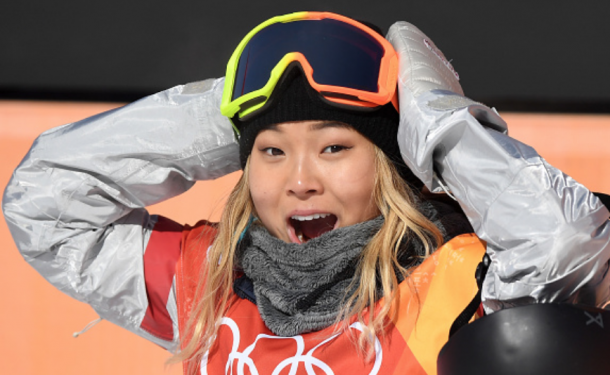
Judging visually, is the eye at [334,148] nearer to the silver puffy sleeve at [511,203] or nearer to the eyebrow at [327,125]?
the eyebrow at [327,125]

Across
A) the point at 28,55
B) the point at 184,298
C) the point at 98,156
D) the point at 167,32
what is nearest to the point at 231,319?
the point at 184,298

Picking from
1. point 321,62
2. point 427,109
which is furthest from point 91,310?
point 427,109

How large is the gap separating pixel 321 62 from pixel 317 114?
0.10 m

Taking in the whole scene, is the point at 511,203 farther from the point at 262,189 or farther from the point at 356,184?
the point at 262,189

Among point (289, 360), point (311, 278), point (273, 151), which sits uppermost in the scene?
point (273, 151)

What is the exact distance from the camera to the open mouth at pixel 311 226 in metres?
1.47

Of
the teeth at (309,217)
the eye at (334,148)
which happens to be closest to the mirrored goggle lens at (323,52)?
the eye at (334,148)

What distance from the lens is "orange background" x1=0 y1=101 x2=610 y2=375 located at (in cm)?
238

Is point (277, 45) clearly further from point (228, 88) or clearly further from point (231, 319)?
point (231, 319)

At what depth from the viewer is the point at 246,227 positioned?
1.54 meters

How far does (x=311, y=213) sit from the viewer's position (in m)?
1.36

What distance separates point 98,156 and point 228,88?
332 mm

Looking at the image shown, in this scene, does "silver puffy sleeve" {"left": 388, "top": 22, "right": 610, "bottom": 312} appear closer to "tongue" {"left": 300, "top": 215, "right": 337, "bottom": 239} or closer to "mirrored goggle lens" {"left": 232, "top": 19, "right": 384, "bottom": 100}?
"mirrored goggle lens" {"left": 232, "top": 19, "right": 384, "bottom": 100}

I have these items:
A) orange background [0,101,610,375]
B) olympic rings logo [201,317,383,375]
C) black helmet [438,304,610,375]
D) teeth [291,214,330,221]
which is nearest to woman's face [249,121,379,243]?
teeth [291,214,330,221]
